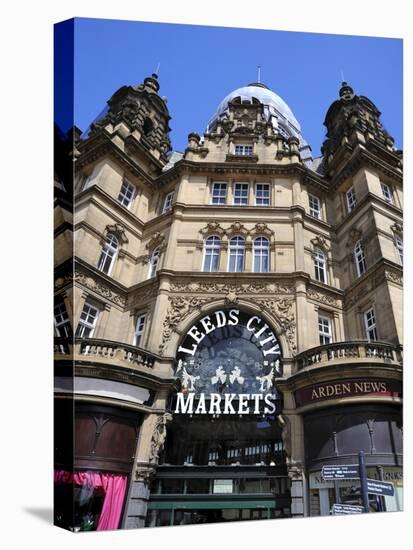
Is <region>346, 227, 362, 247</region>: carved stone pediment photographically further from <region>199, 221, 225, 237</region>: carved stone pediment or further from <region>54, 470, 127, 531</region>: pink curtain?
<region>54, 470, 127, 531</region>: pink curtain

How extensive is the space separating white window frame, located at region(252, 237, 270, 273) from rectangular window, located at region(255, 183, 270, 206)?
1768 millimetres

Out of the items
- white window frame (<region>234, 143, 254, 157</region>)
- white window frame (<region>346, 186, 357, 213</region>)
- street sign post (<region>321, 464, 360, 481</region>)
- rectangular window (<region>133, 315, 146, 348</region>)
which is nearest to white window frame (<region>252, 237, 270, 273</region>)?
white window frame (<region>346, 186, 357, 213</region>)

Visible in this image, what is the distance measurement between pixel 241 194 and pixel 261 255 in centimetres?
319

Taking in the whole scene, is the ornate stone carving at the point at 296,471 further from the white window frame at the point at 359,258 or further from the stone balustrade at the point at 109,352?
the white window frame at the point at 359,258

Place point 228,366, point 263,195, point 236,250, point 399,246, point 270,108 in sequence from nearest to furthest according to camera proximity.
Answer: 1. point 228,366
2. point 399,246
3. point 236,250
4. point 263,195
5. point 270,108

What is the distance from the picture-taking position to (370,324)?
14.1 m

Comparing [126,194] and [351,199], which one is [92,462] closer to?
[126,194]

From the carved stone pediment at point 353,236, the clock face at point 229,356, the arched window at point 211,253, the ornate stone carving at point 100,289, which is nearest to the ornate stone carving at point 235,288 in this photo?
the clock face at point 229,356

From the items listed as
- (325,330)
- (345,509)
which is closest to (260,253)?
(325,330)

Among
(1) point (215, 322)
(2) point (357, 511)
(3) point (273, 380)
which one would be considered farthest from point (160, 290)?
(2) point (357, 511)

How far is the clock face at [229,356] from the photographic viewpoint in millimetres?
12352

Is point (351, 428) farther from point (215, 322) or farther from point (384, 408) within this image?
point (215, 322)
